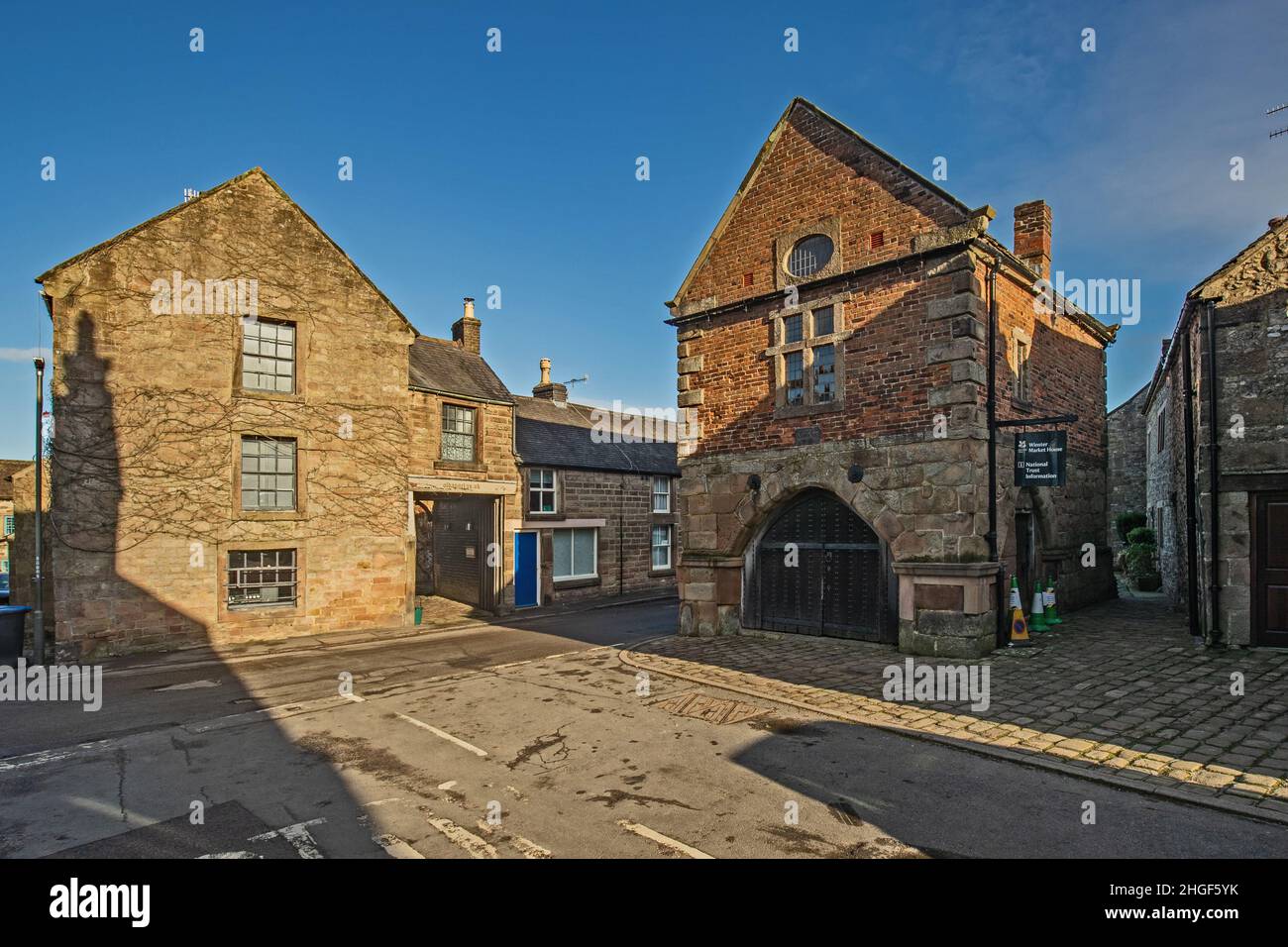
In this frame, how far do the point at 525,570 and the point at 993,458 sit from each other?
14191 mm

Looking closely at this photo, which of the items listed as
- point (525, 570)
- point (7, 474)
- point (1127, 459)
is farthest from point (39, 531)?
point (1127, 459)

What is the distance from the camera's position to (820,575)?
45.7ft

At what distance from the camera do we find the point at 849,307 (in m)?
13.2

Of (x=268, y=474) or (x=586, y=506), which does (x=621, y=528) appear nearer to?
(x=586, y=506)

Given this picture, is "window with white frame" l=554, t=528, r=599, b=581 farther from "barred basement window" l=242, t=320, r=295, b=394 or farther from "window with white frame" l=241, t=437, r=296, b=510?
"barred basement window" l=242, t=320, r=295, b=394

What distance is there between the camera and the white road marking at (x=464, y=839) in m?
5.15

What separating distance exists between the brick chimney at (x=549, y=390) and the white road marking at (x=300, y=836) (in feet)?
78.3

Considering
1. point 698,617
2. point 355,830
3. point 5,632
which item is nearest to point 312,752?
point 355,830

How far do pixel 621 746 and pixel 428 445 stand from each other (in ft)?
45.4

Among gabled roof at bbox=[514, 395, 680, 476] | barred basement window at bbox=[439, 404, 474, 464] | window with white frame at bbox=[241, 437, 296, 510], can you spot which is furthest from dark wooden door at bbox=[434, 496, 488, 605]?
window with white frame at bbox=[241, 437, 296, 510]

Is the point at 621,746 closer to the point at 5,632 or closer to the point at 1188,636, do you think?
the point at 1188,636

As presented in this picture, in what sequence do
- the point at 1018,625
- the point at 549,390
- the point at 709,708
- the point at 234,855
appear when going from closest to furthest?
1. the point at 234,855
2. the point at 709,708
3. the point at 1018,625
4. the point at 549,390

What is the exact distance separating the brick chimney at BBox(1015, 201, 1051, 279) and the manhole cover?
12.3m

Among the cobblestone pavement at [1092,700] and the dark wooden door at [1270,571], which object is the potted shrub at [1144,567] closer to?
the cobblestone pavement at [1092,700]
